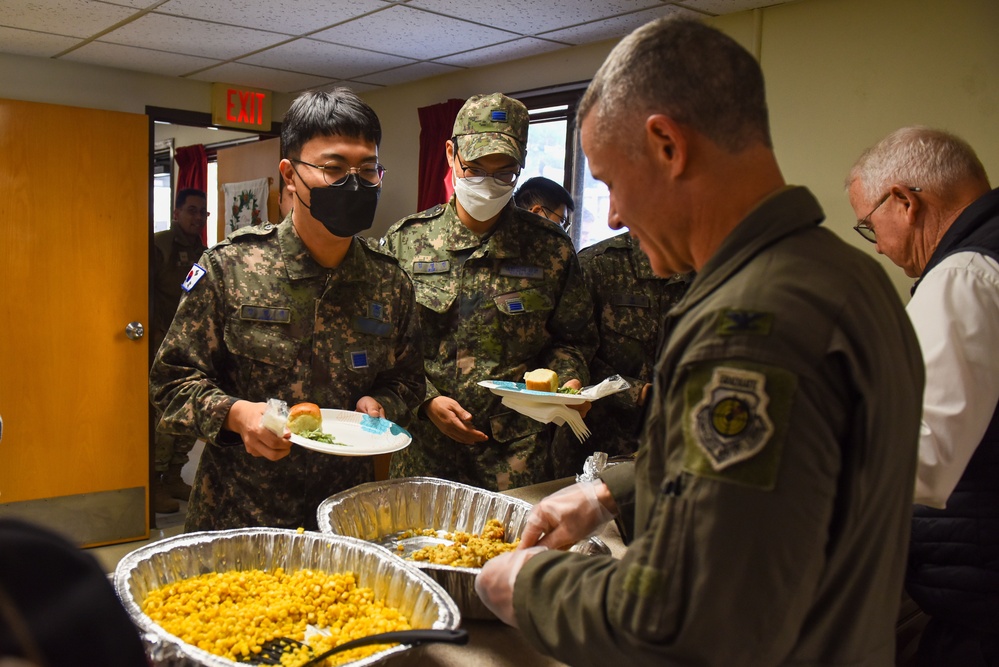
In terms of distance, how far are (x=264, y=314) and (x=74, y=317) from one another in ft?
10.2

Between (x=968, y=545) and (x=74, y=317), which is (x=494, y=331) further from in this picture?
(x=74, y=317)

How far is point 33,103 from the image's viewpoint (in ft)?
13.8

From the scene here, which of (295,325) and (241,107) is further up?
(241,107)

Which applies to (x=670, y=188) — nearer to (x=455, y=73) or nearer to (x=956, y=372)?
(x=956, y=372)

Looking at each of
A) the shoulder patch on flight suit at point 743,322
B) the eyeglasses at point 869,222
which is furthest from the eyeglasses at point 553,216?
the shoulder patch on flight suit at point 743,322

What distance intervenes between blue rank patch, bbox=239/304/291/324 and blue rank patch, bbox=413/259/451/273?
0.77 meters

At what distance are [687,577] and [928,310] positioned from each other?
1026 millimetres

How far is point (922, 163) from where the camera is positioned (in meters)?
1.75

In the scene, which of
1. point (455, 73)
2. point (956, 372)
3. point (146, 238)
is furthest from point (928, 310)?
point (146, 238)

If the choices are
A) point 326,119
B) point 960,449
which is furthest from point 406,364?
point 960,449

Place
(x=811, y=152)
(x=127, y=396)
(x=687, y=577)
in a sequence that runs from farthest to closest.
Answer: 1. (x=127, y=396)
2. (x=811, y=152)
3. (x=687, y=577)

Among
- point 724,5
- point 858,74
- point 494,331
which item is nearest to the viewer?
point 494,331

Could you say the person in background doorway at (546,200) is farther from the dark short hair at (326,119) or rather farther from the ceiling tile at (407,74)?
the dark short hair at (326,119)

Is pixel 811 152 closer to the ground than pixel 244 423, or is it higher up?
higher up
